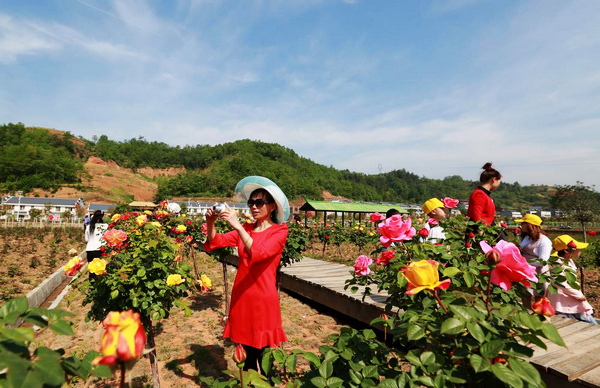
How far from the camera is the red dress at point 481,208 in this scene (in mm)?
3016

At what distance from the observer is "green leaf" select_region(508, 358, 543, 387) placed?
793 mm

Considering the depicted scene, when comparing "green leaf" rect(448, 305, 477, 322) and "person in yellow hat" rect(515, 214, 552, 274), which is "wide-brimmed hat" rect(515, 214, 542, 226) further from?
"green leaf" rect(448, 305, 477, 322)

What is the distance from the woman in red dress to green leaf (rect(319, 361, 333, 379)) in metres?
1.00

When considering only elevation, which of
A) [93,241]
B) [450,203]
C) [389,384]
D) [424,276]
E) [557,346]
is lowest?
[557,346]

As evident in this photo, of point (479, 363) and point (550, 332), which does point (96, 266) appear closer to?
point (479, 363)

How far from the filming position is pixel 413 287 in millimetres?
1091

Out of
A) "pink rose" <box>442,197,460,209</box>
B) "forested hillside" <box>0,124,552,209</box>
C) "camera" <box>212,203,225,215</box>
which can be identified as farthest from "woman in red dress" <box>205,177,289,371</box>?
"forested hillside" <box>0,124,552,209</box>

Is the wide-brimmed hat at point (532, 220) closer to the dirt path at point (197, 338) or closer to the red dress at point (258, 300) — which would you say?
the dirt path at point (197, 338)

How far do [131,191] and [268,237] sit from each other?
318ft

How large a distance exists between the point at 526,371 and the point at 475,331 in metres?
0.14

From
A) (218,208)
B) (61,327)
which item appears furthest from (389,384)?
(218,208)

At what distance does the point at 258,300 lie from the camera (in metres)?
2.23

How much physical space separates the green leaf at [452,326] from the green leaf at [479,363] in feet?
0.25

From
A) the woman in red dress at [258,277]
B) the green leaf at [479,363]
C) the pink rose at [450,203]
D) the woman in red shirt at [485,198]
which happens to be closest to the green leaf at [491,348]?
the green leaf at [479,363]
